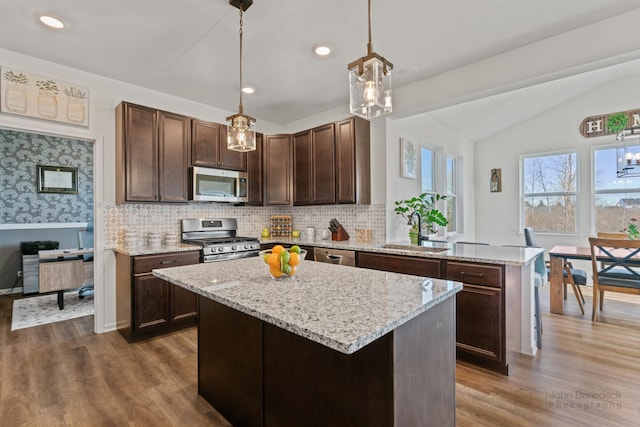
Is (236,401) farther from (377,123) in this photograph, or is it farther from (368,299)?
(377,123)

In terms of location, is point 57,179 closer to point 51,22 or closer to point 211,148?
point 211,148

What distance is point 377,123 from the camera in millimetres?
3852

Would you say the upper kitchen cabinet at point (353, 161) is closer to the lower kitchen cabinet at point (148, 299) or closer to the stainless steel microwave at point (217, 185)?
the stainless steel microwave at point (217, 185)

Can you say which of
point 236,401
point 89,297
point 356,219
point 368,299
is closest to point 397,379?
point 368,299

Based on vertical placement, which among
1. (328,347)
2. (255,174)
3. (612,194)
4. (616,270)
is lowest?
(616,270)

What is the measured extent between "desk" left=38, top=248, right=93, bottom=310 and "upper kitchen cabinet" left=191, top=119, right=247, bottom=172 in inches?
86.1

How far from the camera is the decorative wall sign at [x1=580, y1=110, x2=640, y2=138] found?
479 cm

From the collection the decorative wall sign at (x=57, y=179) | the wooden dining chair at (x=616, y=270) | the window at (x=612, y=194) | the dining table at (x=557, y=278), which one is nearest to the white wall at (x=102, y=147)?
the decorative wall sign at (x=57, y=179)

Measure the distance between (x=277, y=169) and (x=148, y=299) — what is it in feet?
7.51

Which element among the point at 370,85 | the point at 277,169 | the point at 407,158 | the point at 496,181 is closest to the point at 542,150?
the point at 496,181

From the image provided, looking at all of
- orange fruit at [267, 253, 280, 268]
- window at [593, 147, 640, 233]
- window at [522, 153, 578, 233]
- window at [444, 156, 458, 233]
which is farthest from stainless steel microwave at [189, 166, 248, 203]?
window at [593, 147, 640, 233]

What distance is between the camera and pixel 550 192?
18.5 feet

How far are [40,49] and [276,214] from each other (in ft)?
10.6

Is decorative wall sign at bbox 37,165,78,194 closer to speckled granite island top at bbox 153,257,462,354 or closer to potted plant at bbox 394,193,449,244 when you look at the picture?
speckled granite island top at bbox 153,257,462,354
